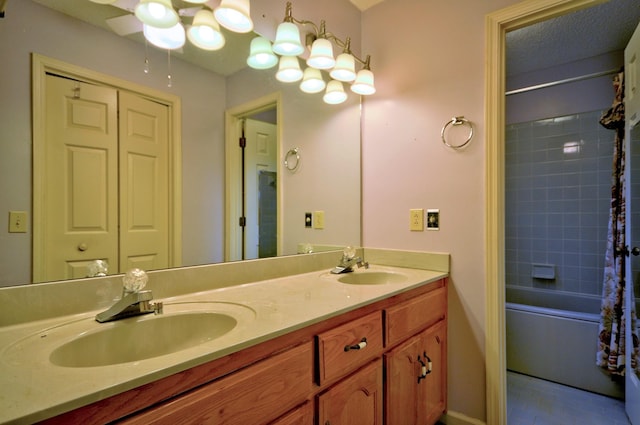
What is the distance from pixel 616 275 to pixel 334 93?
6.59ft

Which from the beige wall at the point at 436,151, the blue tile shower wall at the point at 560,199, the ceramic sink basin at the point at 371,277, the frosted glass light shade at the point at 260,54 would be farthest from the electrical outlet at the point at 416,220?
the blue tile shower wall at the point at 560,199

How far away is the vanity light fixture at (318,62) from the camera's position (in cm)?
141

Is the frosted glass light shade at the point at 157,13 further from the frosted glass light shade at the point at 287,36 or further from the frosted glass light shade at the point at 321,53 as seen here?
the frosted glass light shade at the point at 321,53

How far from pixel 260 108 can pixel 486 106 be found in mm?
1039

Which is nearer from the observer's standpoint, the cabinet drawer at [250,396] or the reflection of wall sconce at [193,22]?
the cabinet drawer at [250,396]

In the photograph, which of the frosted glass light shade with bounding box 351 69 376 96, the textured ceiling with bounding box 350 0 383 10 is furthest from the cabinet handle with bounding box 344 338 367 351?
the textured ceiling with bounding box 350 0 383 10

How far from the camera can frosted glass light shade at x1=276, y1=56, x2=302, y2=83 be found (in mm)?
1536

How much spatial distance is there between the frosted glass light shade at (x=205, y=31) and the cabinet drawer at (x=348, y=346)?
112 cm

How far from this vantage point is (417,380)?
1319mm

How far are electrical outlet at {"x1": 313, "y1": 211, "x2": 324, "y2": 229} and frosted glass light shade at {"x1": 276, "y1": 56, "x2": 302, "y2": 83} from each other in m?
0.70

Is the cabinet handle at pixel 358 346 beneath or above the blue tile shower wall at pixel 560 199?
beneath

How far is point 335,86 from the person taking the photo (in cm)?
182

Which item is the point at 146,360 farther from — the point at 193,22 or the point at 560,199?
the point at 560,199

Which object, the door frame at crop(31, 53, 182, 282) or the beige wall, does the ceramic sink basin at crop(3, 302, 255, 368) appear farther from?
the beige wall
